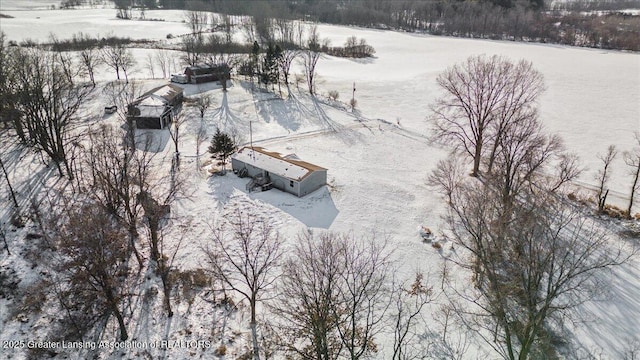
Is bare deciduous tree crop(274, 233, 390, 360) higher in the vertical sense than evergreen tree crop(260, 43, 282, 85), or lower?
lower

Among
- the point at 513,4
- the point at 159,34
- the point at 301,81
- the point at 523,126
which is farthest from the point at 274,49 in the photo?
the point at 513,4

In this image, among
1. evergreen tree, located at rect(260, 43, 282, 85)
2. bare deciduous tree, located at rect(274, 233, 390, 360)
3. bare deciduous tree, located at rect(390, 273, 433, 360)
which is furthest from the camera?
evergreen tree, located at rect(260, 43, 282, 85)

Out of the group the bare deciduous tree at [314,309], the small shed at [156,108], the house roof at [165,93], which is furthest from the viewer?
the house roof at [165,93]

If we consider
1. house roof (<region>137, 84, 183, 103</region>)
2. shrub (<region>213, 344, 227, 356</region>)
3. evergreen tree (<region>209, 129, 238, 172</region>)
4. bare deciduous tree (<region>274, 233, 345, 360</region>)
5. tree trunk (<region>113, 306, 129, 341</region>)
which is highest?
house roof (<region>137, 84, 183, 103</region>)

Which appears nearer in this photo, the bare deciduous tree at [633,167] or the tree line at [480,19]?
the bare deciduous tree at [633,167]

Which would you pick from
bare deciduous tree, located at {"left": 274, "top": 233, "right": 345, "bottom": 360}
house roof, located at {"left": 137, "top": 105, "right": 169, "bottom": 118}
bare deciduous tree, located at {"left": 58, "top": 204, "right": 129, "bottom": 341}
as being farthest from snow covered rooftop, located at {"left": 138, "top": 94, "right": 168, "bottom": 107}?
bare deciduous tree, located at {"left": 274, "top": 233, "right": 345, "bottom": 360}

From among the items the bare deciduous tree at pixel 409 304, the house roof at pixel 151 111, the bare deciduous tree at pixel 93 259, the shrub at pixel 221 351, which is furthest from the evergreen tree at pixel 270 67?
the shrub at pixel 221 351

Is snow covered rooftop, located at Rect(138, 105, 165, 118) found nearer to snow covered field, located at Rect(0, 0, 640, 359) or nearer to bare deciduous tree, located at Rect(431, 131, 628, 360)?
snow covered field, located at Rect(0, 0, 640, 359)

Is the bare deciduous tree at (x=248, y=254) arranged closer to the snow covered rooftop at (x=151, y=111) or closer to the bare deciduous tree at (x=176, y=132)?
the bare deciduous tree at (x=176, y=132)

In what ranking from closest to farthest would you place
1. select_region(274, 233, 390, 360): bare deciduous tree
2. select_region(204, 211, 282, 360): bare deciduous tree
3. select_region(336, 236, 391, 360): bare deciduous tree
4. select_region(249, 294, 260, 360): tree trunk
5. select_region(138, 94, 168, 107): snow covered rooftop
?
select_region(274, 233, 390, 360): bare deciduous tree, select_region(336, 236, 391, 360): bare deciduous tree, select_region(249, 294, 260, 360): tree trunk, select_region(204, 211, 282, 360): bare deciduous tree, select_region(138, 94, 168, 107): snow covered rooftop
